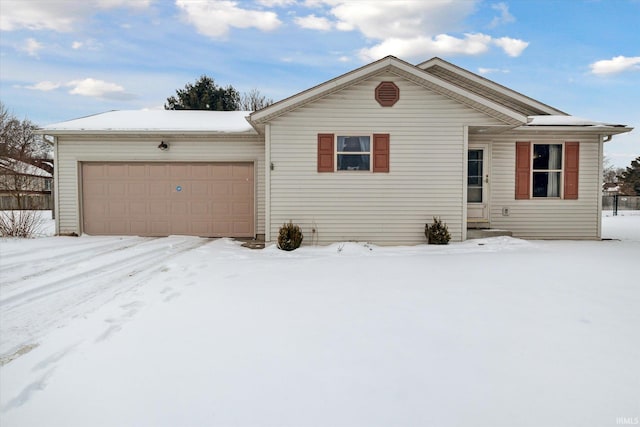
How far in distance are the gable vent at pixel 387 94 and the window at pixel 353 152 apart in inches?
29.2

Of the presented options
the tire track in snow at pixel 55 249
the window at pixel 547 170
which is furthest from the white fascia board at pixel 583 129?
the tire track in snow at pixel 55 249

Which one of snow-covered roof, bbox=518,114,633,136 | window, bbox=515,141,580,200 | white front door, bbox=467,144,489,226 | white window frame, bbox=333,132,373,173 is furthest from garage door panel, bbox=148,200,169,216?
snow-covered roof, bbox=518,114,633,136

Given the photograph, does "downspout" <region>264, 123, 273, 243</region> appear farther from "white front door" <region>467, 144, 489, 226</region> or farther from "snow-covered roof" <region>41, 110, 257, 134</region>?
"white front door" <region>467, 144, 489, 226</region>

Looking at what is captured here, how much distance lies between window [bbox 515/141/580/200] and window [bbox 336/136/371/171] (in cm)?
422

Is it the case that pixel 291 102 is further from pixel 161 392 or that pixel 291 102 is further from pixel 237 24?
pixel 237 24

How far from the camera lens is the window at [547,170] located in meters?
10.0

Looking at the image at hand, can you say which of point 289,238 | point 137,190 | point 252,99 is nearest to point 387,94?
point 289,238

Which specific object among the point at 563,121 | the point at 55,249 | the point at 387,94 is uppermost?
the point at 387,94

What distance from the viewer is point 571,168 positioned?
10.0m

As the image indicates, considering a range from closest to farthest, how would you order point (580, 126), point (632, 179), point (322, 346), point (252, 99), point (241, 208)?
1. point (322, 346)
2. point (580, 126)
3. point (241, 208)
4. point (632, 179)
5. point (252, 99)

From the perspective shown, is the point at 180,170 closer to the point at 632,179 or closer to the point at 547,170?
the point at 547,170

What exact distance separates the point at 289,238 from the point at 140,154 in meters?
5.18

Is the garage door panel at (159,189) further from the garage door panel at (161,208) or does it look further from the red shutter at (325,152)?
the red shutter at (325,152)

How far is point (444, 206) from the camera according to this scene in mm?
8969
